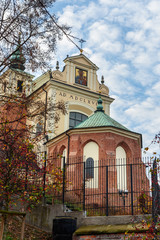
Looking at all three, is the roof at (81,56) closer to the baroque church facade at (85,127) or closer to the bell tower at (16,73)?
the baroque church facade at (85,127)

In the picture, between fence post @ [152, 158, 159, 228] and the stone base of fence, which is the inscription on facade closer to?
the stone base of fence

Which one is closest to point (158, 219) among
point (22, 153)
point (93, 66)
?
point (22, 153)

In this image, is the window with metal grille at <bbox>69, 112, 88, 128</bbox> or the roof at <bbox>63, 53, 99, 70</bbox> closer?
the window with metal grille at <bbox>69, 112, 88, 128</bbox>

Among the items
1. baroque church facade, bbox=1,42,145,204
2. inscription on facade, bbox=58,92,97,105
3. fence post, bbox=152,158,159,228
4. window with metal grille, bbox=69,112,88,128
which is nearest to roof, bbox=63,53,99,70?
baroque church facade, bbox=1,42,145,204

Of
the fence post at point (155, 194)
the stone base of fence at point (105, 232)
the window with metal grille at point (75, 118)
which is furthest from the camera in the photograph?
the window with metal grille at point (75, 118)

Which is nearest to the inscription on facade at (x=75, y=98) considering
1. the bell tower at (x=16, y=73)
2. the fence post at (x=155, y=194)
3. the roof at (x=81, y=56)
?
the roof at (x=81, y=56)

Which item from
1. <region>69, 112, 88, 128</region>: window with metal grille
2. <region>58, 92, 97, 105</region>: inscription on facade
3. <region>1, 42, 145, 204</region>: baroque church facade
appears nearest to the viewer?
<region>1, 42, 145, 204</region>: baroque church facade

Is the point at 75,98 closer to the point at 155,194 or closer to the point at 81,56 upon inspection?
the point at 81,56

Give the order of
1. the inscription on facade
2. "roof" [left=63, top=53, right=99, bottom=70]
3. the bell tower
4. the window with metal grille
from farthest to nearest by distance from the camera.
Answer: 1. "roof" [left=63, top=53, right=99, bottom=70]
2. the window with metal grille
3. the inscription on facade
4. the bell tower

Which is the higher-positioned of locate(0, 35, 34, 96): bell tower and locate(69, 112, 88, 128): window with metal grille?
locate(69, 112, 88, 128): window with metal grille

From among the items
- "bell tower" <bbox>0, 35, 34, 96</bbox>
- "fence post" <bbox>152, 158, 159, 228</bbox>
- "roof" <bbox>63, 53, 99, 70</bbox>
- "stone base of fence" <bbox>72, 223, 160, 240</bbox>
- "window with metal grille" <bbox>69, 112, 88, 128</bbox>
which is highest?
"roof" <bbox>63, 53, 99, 70</bbox>

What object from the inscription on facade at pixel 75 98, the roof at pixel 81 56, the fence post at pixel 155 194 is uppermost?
the roof at pixel 81 56

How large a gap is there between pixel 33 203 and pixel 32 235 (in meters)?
1.69

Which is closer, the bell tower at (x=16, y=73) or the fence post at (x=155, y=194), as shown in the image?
the fence post at (x=155, y=194)
